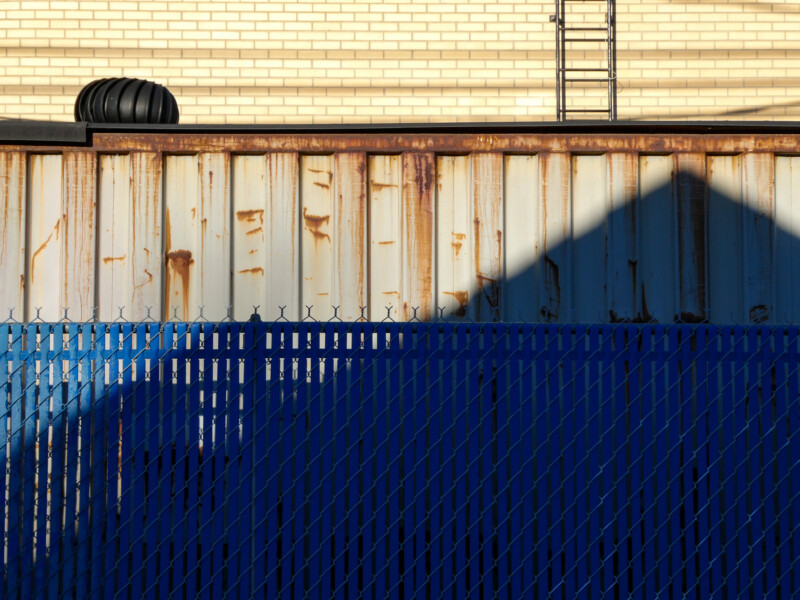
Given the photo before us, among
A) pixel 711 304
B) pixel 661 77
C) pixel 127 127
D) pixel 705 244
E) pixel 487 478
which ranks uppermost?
pixel 661 77

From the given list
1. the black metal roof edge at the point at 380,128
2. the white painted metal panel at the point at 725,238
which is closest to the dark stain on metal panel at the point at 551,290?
the black metal roof edge at the point at 380,128

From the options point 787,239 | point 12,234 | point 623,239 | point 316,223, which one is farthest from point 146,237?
point 787,239

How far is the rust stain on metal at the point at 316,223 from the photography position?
18.2ft

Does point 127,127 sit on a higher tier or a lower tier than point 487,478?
higher

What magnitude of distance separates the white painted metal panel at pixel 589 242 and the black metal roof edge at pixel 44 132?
3140 mm

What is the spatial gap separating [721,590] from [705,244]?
2.18 metres

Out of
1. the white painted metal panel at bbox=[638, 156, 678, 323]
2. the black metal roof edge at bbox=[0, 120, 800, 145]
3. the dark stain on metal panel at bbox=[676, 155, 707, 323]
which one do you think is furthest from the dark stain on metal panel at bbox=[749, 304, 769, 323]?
the black metal roof edge at bbox=[0, 120, 800, 145]

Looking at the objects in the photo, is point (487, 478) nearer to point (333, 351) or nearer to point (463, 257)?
point (333, 351)

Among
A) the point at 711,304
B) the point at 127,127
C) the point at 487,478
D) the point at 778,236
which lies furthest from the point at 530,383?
the point at 127,127

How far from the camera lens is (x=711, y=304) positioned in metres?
5.54

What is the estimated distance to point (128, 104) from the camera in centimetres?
661

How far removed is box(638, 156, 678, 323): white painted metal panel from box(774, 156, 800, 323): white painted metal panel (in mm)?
663

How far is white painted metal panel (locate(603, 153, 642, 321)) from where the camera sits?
218 inches

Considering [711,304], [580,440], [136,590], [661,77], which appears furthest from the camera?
[661,77]
